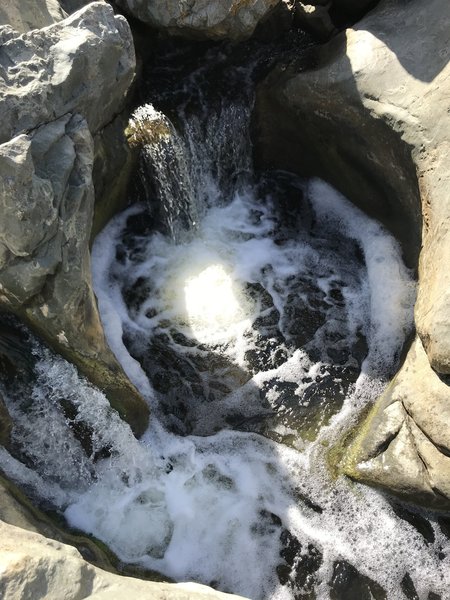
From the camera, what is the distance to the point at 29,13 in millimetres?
4117

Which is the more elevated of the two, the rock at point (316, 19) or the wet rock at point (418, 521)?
the rock at point (316, 19)

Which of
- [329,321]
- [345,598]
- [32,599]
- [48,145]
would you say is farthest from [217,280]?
[32,599]

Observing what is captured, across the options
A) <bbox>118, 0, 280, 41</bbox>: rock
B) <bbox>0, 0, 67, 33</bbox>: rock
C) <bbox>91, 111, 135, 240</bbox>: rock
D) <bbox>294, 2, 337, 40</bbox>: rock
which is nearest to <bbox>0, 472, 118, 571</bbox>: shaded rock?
<bbox>91, 111, 135, 240</bbox>: rock

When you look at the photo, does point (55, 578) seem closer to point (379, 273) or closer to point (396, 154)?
point (379, 273)

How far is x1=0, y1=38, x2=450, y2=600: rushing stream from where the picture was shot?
3.81 m

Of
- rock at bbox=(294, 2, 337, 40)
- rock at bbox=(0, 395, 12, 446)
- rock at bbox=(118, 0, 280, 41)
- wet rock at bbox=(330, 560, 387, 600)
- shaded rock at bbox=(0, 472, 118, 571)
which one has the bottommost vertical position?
shaded rock at bbox=(0, 472, 118, 571)

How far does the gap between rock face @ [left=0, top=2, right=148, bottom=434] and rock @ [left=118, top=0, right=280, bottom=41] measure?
116 cm

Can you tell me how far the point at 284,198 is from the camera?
19.8 ft

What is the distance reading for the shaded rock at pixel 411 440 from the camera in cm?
Result: 368

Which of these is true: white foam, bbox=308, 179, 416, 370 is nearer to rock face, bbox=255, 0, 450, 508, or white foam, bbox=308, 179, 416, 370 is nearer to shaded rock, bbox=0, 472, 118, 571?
rock face, bbox=255, 0, 450, 508

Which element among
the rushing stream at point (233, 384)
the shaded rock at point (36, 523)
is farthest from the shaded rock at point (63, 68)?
the shaded rock at point (36, 523)

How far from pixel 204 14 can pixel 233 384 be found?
3214mm

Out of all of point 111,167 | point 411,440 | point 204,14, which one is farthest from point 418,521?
point 204,14

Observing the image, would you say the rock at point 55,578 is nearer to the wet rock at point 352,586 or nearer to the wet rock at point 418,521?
the wet rock at point 352,586
